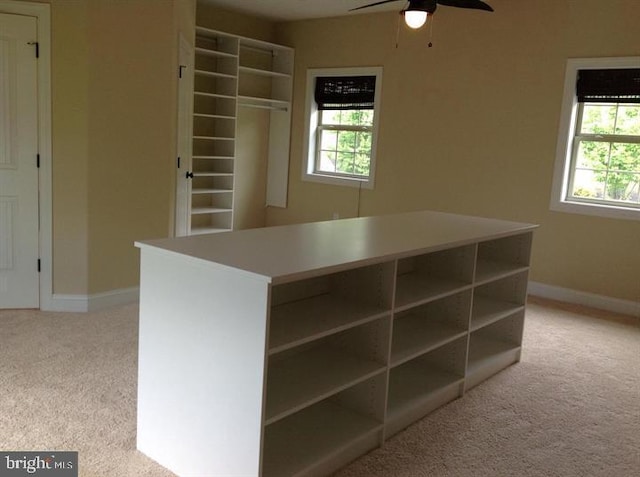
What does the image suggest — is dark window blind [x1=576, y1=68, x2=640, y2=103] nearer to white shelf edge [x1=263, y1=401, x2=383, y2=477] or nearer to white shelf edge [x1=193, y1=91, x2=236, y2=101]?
white shelf edge [x1=193, y1=91, x2=236, y2=101]

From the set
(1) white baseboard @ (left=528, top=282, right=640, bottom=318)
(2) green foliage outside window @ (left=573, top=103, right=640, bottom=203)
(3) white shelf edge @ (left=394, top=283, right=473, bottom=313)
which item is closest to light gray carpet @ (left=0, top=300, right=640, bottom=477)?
(3) white shelf edge @ (left=394, top=283, right=473, bottom=313)

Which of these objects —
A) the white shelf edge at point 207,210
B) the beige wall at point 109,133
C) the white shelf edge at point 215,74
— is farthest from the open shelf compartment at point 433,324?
the white shelf edge at point 215,74

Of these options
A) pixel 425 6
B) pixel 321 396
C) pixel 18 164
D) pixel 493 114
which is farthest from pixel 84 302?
pixel 493 114

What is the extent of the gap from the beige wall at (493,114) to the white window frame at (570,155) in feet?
0.20

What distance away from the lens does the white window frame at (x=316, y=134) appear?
656cm

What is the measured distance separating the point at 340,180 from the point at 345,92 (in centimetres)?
99

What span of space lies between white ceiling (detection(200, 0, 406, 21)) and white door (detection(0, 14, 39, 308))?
2.73 meters

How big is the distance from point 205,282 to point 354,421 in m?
1.02

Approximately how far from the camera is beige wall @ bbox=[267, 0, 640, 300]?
5.14 meters

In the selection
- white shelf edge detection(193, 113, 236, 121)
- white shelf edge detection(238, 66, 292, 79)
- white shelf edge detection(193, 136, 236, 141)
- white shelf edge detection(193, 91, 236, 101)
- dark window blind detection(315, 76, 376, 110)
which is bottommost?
white shelf edge detection(193, 136, 236, 141)

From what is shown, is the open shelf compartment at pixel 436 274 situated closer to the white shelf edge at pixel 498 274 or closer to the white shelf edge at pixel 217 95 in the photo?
the white shelf edge at pixel 498 274

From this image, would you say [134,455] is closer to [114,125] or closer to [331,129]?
[114,125]

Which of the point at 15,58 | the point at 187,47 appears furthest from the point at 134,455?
the point at 187,47

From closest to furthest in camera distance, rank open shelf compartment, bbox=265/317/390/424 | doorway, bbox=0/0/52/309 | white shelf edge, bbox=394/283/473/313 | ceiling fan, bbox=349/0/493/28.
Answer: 1. open shelf compartment, bbox=265/317/390/424
2. white shelf edge, bbox=394/283/473/313
3. ceiling fan, bbox=349/0/493/28
4. doorway, bbox=0/0/52/309
